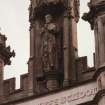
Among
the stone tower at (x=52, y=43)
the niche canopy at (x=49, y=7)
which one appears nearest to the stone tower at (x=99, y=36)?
the stone tower at (x=52, y=43)

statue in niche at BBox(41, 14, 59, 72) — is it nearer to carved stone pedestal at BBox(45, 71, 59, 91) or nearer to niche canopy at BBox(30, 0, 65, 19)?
carved stone pedestal at BBox(45, 71, 59, 91)

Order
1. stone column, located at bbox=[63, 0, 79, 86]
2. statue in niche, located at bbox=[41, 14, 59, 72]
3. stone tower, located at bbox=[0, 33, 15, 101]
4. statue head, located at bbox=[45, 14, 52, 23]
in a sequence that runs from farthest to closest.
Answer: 1. stone tower, located at bbox=[0, 33, 15, 101]
2. statue head, located at bbox=[45, 14, 52, 23]
3. statue in niche, located at bbox=[41, 14, 59, 72]
4. stone column, located at bbox=[63, 0, 79, 86]

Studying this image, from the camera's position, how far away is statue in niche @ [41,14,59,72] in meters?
38.1

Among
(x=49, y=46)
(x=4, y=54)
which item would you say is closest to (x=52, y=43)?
(x=49, y=46)

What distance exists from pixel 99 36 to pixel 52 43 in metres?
2.48

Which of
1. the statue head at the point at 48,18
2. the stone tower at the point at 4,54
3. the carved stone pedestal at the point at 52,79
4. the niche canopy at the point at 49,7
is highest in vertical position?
the niche canopy at the point at 49,7

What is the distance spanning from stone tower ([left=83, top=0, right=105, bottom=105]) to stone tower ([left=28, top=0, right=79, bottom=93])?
56.8 inches

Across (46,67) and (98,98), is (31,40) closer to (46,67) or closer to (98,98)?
(46,67)

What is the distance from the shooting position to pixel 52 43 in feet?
126

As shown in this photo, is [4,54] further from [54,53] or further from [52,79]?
[52,79]

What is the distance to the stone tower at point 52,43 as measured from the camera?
125 ft

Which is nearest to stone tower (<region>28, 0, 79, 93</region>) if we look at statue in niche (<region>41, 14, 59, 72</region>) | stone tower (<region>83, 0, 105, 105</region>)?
statue in niche (<region>41, 14, 59, 72</region>)

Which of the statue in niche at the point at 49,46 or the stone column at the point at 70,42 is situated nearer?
the stone column at the point at 70,42

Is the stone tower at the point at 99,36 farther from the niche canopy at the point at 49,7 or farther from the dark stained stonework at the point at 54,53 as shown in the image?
the niche canopy at the point at 49,7
